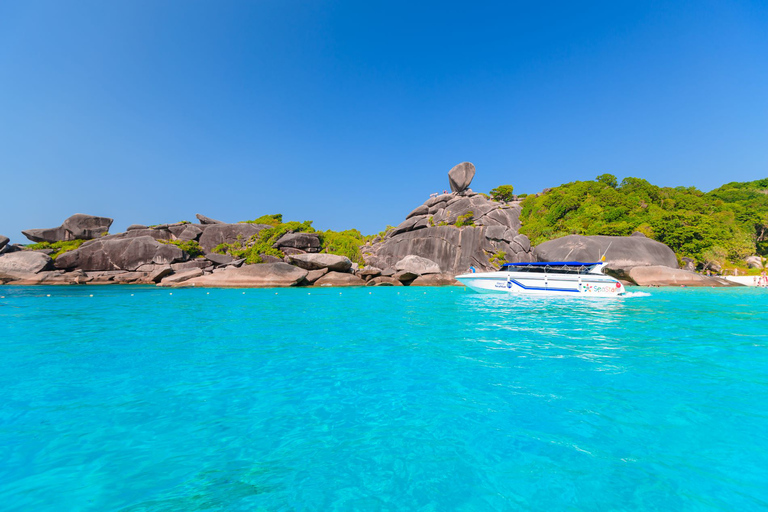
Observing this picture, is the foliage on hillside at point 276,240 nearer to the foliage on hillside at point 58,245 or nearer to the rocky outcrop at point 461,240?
the rocky outcrop at point 461,240

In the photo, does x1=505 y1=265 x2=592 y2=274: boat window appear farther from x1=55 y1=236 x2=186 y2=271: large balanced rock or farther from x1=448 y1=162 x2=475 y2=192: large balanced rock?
x1=55 y1=236 x2=186 y2=271: large balanced rock

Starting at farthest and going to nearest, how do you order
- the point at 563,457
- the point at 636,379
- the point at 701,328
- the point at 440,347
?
the point at 701,328, the point at 440,347, the point at 636,379, the point at 563,457

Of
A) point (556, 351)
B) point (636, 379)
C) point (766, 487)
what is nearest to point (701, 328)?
point (556, 351)

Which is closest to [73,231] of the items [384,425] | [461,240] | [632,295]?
[461,240]

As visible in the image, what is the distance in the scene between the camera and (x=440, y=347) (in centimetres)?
819

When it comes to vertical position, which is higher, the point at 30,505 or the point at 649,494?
the point at 649,494

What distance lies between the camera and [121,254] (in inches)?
1433

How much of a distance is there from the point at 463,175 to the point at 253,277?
127 feet

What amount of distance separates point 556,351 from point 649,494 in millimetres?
5109

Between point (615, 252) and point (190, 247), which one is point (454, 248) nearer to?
point (615, 252)

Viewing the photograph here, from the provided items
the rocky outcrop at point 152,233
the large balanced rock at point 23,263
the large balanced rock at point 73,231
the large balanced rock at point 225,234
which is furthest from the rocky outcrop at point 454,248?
the large balanced rock at point 73,231

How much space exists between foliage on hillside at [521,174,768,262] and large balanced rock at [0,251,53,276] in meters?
55.8

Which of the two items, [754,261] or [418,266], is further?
[754,261]

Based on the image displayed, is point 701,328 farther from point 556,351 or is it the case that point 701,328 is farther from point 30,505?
point 30,505
